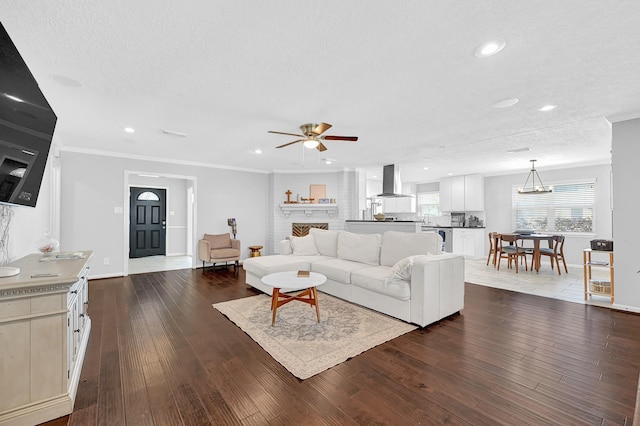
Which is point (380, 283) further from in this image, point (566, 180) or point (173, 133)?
point (566, 180)

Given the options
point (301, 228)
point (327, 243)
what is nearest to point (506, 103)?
point (327, 243)

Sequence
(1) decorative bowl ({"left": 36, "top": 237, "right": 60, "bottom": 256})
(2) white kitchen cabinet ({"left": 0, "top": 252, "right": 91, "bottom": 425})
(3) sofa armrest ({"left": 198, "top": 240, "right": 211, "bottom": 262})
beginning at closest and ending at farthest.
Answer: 1. (2) white kitchen cabinet ({"left": 0, "top": 252, "right": 91, "bottom": 425})
2. (1) decorative bowl ({"left": 36, "top": 237, "right": 60, "bottom": 256})
3. (3) sofa armrest ({"left": 198, "top": 240, "right": 211, "bottom": 262})

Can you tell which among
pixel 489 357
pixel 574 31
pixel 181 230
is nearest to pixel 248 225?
pixel 181 230

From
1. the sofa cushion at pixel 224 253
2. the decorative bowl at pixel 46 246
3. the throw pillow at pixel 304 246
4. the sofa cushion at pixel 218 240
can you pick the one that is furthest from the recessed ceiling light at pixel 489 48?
the sofa cushion at pixel 218 240

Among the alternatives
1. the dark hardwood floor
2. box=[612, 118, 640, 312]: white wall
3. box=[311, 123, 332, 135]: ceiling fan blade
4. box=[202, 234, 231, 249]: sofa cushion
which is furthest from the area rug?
box=[612, 118, 640, 312]: white wall

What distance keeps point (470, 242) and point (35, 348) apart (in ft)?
28.8

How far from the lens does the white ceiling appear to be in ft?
5.67

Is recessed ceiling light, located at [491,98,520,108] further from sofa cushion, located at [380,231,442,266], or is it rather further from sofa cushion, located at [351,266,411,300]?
sofa cushion, located at [351,266,411,300]

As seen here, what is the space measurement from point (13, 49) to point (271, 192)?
587 cm

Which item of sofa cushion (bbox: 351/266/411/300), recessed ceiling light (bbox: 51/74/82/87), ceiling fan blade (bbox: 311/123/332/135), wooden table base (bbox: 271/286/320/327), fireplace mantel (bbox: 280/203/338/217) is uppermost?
recessed ceiling light (bbox: 51/74/82/87)

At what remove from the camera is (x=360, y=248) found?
14.2 feet

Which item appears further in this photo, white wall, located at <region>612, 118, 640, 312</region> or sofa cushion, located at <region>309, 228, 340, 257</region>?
sofa cushion, located at <region>309, 228, 340, 257</region>

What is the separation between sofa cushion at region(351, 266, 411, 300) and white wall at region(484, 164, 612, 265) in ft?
19.4

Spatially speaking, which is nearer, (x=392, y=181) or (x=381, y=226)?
(x=381, y=226)
